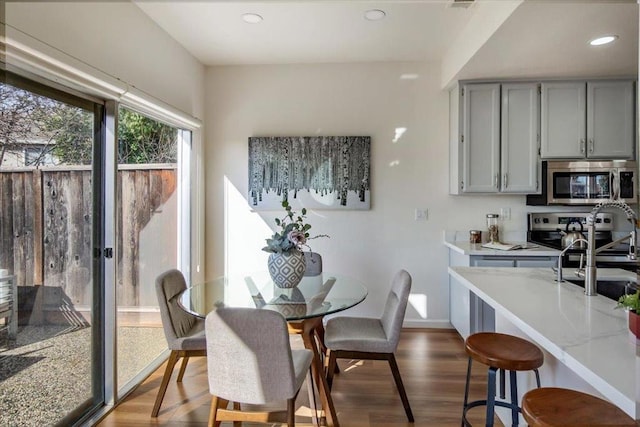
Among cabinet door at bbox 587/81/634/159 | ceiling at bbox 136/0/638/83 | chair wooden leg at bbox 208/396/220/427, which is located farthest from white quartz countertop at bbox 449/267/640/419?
cabinet door at bbox 587/81/634/159

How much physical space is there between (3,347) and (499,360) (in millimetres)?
2287

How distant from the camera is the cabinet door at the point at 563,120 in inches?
127

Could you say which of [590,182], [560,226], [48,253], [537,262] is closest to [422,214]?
[537,262]

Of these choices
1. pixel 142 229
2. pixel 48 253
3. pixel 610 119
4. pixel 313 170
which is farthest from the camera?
pixel 313 170

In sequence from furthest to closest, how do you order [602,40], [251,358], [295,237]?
[602,40], [295,237], [251,358]

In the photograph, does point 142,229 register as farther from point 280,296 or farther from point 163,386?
point 280,296

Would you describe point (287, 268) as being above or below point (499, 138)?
below

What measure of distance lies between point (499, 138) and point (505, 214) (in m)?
0.78

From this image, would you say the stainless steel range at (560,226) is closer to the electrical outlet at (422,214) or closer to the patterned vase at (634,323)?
the electrical outlet at (422,214)

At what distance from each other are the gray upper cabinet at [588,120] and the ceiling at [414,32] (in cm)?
14

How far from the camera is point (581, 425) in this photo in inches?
44.0

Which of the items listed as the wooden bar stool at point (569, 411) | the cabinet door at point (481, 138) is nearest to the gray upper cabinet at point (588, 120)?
the cabinet door at point (481, 138)

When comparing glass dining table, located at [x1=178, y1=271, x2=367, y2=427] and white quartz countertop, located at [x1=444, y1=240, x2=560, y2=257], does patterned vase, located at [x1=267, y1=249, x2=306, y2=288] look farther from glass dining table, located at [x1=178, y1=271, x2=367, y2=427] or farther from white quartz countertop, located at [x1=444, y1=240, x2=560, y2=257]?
white quartz countertop, located at [x1=444, y1=240, x2=560, y2=257]

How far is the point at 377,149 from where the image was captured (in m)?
3.69
